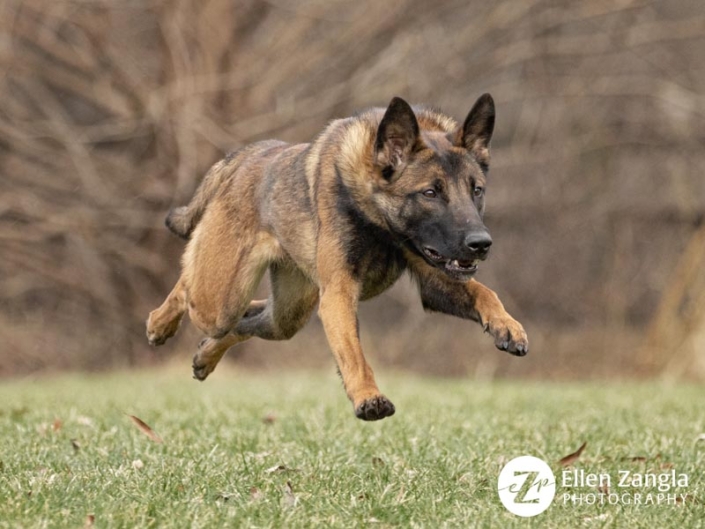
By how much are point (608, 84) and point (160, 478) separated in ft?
41.1

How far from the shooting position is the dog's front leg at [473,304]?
5.25 meters

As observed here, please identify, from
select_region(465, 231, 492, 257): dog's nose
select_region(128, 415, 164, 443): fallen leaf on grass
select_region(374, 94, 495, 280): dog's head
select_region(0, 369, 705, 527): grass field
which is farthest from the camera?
select_region(128, 415, 164, 443): fallen leaf on grass

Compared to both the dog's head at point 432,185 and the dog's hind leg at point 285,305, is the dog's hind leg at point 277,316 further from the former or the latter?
the dog's head at point 432,185

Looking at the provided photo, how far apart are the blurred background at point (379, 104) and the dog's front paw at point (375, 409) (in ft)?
32.0

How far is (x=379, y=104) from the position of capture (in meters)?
15.6

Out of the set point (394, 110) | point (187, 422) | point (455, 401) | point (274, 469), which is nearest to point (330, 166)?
point (394, 110)

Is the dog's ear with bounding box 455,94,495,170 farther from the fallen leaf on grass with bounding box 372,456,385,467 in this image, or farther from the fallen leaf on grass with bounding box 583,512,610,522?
the fallen leaf on grass with bounding box 583,512,610,522

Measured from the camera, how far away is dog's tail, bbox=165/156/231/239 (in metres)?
6.86

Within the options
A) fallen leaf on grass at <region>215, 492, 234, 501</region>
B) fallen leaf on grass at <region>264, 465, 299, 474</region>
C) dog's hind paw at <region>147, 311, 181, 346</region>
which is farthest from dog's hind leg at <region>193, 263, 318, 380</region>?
fallen leaf on grass at <region>215, 492, 234, 501</region>

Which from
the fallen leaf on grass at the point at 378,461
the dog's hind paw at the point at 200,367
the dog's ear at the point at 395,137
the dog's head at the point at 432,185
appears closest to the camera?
the dog's head at the point at 432,185

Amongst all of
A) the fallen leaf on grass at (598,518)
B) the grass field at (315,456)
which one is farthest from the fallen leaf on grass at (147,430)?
the fallen leaf on grass at (598,518)

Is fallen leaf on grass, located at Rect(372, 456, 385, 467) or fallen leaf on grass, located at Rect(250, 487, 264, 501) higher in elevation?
fallen leaf on grass, located at Rect(250, 487, 264, 501)

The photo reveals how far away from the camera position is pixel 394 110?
550 centimetres

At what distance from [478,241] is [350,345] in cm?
77
